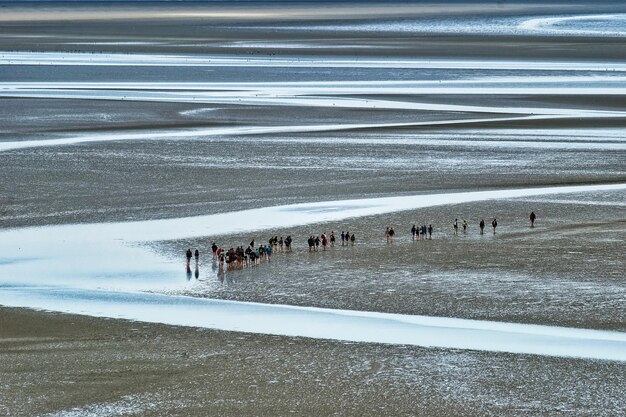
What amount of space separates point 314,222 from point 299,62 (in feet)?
168

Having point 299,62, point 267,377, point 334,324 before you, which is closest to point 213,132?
point 334,324

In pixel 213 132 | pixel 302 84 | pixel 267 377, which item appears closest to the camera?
pixel 267 377

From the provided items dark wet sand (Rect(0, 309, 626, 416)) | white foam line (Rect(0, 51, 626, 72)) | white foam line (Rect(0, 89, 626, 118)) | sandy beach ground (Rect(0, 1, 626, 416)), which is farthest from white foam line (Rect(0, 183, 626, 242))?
white foam line (Rect(0, 51, 626, 72))

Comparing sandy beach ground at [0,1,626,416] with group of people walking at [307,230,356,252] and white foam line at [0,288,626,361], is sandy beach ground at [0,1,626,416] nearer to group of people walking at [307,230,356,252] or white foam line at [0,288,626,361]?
white foam line at [0,288,626,361]

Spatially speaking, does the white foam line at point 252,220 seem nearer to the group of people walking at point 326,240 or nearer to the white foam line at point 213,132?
the group of people walking at point 326,240

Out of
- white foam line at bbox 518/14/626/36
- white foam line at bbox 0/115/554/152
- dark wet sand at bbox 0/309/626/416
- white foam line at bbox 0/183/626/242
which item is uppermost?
white foam line at bbox 518/14/626/36

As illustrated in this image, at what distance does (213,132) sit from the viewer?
162ft

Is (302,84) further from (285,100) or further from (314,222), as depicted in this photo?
(314,222)

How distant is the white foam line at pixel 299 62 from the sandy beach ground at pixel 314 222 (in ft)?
1.30

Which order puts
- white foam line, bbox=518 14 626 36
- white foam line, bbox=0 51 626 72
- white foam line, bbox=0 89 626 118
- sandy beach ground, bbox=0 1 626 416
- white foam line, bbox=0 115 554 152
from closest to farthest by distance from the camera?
sandy beach ground, bbox=0 1 626 416 < white foam line, bbox=0 115 554 152 < white foam line, bbox=0 89 626 118 < white foam line, bbox=0 51 626 72 < white foam line, bbox=518 14 626 36

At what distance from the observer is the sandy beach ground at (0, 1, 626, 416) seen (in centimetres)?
1923

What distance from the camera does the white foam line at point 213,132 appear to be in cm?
4638

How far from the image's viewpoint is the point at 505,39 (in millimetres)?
103312

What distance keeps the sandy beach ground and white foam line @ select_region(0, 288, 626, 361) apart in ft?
1.02
